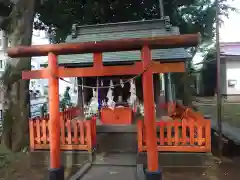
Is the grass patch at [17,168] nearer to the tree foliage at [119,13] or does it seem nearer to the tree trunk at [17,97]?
the tree trunk at [17,97]

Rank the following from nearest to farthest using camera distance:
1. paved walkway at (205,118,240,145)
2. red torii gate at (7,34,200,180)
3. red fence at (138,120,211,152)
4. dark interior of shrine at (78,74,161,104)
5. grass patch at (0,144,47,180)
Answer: red torii gate at (7,34,200,180)
grass patch at (0,144,47,180)
red fence at (138,120,211,152)
paved walkway at (205,118,240,145)
dark interior of shrine at (78,74,161,104)

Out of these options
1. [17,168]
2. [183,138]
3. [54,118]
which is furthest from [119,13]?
[54,118]

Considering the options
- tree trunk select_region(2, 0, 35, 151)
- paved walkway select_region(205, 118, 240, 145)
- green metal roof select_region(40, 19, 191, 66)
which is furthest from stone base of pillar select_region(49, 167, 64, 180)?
paved walkway select_region(205, 118, 240, 145)

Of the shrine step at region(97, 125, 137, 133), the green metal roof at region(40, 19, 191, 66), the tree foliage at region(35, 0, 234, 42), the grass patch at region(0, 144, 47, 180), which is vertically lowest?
the grass patch at region(0, 144, 47, 180)

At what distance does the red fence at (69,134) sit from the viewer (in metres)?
7.77

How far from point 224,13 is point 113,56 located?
41.1 ft

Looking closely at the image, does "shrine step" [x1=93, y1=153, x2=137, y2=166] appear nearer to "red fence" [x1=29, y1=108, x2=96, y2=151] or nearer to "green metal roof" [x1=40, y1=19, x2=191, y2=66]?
A: "red fence" [x1=29, y1=108, x2=96, y2=151]

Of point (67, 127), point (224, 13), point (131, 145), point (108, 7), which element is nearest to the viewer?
point (67, 127)

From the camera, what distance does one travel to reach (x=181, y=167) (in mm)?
7363

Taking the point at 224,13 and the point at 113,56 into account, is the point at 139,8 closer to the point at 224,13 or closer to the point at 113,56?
the point at 224,13

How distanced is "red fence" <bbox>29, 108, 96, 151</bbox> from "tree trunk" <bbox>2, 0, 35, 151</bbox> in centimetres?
99

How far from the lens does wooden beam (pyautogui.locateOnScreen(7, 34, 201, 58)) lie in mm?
5344

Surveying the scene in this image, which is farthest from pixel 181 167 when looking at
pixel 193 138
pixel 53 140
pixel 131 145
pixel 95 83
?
pixel 95 83

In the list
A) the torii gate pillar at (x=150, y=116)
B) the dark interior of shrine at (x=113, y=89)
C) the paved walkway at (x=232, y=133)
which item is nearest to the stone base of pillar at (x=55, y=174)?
the torii gate pillar at (x=150, y=116)
